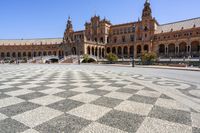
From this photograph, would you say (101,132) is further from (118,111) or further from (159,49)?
(159,49)

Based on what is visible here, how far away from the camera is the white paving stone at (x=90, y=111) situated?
11.2ft

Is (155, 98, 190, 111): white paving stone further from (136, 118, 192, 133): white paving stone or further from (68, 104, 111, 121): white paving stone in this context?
(68, 104, 111, 121): white paving stone

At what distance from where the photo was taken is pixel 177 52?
5412 cm

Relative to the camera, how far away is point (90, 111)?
12.3 ft

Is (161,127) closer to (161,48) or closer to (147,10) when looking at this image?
A: (161,48)

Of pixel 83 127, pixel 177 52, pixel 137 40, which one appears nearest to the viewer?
pixel 83 127

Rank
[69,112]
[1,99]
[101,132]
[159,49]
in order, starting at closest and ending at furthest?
[101,132]
[69,112]
[1,99]
[159,49]

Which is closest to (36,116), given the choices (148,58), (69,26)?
(148,58)

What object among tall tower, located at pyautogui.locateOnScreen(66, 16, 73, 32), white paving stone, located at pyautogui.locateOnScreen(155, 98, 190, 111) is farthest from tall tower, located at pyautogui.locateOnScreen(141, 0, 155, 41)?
white paving stone, located at pyautogui.locateOnScreen(155, 98, 190, 111)

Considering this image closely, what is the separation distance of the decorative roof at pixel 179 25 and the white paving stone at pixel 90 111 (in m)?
63.6

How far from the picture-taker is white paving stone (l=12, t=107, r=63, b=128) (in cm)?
309

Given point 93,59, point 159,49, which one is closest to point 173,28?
point 159,49

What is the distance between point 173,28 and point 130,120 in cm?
6931

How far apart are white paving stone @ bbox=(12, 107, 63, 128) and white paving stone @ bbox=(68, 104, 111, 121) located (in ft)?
1.33
